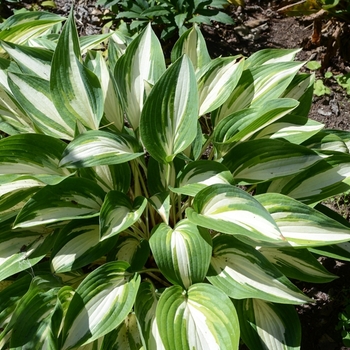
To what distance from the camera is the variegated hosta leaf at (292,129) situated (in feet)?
5.44

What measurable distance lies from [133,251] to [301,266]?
2.04 ft

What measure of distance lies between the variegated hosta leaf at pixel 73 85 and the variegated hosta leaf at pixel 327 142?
2.74ft

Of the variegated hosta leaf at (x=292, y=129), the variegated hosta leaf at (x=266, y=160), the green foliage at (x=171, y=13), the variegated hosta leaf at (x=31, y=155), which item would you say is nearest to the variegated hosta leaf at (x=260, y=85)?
the variegated hosta leaf at (x=292, y=129)

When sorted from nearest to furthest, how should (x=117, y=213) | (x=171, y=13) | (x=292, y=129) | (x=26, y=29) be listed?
(x=117, y=213)
(x=292, y=129)
(x=26, y=29)
(x=171, y=13)

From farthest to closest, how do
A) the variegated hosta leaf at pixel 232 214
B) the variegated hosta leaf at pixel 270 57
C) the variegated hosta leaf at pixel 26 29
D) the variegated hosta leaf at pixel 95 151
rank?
1. the variegated hosta leaf at pixel 26 29
2. the variegated hosta leaf at pixel 270 57
3. the variegated hosta leaf at pixel 95 151
4. the variegated hosta leaf at pixel 232 214

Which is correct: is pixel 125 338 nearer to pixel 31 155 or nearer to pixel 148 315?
pixel 148 315

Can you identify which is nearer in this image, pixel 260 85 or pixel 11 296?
pixel 11 296

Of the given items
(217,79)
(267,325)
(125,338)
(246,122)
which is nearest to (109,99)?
(217,79)

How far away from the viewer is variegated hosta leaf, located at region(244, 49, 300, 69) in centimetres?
191

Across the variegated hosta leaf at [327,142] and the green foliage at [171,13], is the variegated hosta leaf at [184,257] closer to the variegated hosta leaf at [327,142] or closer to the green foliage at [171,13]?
the variegated hosta leaf at [327,142]

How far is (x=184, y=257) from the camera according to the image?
4.71 feet

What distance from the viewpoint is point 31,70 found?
179 centimetres

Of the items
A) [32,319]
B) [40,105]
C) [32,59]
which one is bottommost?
[32,319]

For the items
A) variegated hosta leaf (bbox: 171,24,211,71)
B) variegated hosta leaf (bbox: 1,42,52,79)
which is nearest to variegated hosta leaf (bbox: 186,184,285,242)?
variegated hosta leaf (bbox: 171,24,211,71)
